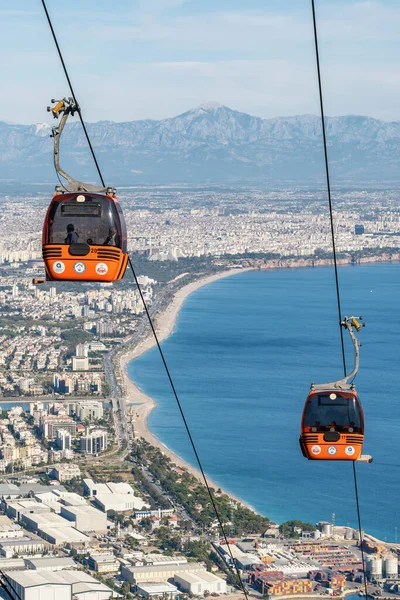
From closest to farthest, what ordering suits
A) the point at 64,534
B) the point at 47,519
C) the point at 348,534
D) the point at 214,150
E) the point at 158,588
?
1. the point at 158,588
2. the point at 64,534
3. the point at 348,534
4. the point at 47,519
5. the point at 214,150

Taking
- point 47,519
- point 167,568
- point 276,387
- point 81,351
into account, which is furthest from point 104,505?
point 81,351

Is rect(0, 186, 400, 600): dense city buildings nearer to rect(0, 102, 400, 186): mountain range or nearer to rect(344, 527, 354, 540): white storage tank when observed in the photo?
rect(344, 527, 354, 540): white storage tank

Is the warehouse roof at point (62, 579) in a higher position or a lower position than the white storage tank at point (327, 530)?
lower

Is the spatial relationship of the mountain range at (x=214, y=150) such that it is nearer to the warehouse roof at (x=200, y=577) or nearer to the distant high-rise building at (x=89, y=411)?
the distant high-rise building at (x=89, y=411)

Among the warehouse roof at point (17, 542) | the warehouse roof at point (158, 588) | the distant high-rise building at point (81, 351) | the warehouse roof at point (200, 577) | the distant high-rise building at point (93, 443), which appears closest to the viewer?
the warehouse roof at point (158, 588)

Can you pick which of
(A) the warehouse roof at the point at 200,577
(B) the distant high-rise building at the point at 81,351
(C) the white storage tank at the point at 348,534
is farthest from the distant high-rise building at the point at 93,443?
(B) the distant high-rise building at the point at 81,351

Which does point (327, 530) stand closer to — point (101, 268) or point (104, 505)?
point (104, 505)
